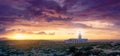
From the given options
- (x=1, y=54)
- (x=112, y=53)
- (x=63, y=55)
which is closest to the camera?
(x=112, y=53)

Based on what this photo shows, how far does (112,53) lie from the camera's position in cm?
6112

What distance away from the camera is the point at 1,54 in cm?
7131

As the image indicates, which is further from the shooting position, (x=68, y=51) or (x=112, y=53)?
(x=68, y=51)

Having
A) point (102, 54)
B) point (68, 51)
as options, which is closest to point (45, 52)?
point (68, 51)

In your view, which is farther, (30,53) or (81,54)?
(30,53)

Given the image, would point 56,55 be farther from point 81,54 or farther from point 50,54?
point 81,54

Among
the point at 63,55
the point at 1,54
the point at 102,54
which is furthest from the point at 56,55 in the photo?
the point at 1,54

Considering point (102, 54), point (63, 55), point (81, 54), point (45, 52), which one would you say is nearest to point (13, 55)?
point (45, 52)

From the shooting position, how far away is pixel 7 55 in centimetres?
6981

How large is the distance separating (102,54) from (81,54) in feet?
21.1

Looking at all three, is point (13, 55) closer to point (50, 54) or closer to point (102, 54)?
point (50, 54)

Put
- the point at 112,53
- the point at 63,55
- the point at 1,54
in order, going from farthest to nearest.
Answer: the point at 1,54 → the point at 63,55 → the point at 112,53

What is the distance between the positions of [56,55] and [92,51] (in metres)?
11.4

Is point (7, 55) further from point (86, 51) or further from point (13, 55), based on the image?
point (86, 51)
